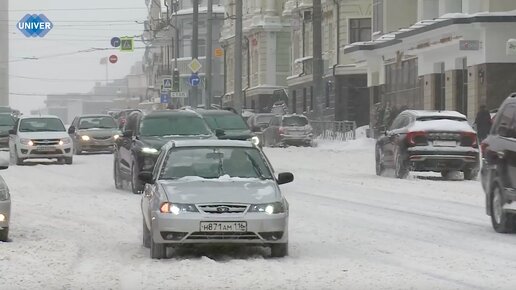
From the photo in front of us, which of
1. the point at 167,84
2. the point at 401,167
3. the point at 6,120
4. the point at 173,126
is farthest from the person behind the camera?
the point at 167,84

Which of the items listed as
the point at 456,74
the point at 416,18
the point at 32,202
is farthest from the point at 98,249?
the point at 416,18

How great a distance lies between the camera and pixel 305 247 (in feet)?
48.2

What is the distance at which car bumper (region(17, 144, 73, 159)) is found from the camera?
120ft

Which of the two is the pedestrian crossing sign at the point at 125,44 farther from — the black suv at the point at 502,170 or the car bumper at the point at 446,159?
the black suv at the point at 502,170

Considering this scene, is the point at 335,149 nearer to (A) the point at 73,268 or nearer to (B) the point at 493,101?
(B) the point at 493,101

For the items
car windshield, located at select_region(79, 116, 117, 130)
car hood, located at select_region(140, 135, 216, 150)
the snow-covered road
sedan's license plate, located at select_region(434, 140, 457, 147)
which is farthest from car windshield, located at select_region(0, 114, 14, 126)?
car hood, located at select_region(140, 135, 216, 150)

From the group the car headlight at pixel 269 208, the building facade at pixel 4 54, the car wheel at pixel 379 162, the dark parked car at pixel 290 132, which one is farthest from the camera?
the building facade at pixel 4 54

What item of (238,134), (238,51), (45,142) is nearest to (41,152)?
(45,142)

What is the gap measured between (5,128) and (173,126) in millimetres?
23576

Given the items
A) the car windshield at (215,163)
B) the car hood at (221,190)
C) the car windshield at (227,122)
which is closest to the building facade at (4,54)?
the car windshield at (227,122)

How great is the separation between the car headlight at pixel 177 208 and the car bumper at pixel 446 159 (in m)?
15.4

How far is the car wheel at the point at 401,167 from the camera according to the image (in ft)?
93.4

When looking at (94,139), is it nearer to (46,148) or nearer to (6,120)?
(6,120)

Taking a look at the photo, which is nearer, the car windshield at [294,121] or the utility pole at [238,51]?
the car windshield at [294,121]
